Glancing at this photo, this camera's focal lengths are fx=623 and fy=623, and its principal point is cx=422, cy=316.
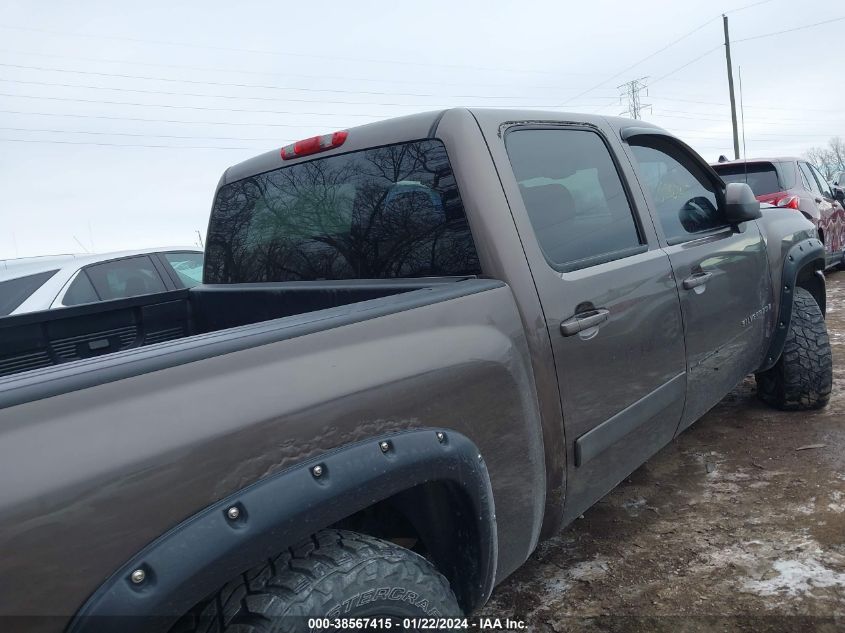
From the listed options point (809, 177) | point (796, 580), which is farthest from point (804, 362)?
point (809, 177)

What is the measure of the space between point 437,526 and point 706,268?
5.60 ft

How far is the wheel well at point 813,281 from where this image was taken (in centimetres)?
368

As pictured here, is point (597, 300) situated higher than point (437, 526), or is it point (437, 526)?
point (597, 300)

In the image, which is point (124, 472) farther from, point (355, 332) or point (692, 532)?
point (692, 532)

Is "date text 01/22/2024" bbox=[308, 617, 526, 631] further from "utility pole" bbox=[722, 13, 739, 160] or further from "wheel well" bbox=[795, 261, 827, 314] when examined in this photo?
"utility pole" bbox=[722, 13, 739, 160]

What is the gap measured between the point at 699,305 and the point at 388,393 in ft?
5.49

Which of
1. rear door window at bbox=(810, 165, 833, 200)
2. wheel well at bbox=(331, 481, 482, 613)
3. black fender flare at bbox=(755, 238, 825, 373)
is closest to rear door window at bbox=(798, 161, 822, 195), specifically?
rear door window at bbox=(810, 165, 833, 200)

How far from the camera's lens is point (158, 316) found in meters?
2.81

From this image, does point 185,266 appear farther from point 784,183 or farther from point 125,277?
point 784,183

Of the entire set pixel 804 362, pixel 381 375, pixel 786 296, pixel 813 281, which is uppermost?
pixel 381 375

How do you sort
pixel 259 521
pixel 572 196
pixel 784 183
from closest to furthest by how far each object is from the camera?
1. pixel 259 521
2. pixel 572 196
3. pixel 784 183

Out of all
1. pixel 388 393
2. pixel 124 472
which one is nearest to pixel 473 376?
pixel 388 393

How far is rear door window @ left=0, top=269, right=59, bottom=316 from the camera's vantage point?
4578 millimetres

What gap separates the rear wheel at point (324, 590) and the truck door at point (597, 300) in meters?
0.72
